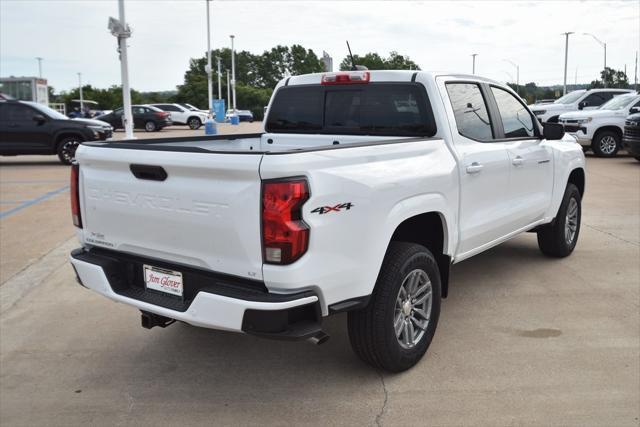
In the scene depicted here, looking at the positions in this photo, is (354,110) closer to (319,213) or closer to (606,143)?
(319,213)

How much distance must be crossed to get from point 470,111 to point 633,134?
1170 cm

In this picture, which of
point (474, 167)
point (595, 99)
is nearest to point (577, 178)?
point (474, 167)

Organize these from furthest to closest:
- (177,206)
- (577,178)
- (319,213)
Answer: (577,178) → (177,206) → (319,213)

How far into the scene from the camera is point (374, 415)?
3.39 metres

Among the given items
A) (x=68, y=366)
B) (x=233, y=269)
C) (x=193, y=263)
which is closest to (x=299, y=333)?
(x=233, y=269)

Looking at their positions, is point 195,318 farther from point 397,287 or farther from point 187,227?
point 397,287

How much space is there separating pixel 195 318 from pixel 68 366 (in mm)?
1437

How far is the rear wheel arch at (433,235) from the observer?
13.5 ft

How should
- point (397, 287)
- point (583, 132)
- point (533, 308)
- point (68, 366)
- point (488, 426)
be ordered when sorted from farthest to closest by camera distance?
point (583, 132), point (533, 308), point (68, 366), point (397, 287), point (488, 426)

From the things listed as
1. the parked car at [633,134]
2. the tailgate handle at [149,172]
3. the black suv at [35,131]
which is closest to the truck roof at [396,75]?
the tailgate handle at [149,172]

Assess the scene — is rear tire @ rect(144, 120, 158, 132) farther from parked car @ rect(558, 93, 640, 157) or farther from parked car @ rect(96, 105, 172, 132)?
parked car @ rect(558, 93, 640, 157)

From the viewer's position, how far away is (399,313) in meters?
3.80

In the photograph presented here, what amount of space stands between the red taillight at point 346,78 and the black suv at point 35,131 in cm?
1218

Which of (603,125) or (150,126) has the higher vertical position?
(150,126)
